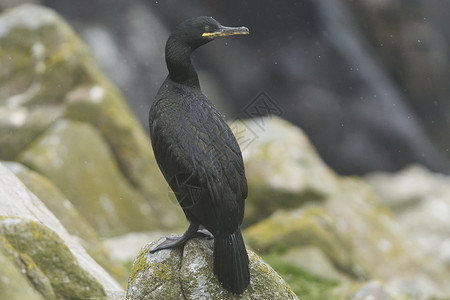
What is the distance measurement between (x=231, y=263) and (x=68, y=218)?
284 cm

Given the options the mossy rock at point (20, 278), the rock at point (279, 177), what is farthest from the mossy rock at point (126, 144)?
the mossy rock at point (20, 278)

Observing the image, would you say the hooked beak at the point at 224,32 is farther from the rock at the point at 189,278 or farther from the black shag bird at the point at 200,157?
the rock at the point at 189,278

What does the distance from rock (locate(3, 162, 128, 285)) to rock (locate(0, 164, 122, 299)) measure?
0.84 m

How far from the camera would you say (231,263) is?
3826 mm

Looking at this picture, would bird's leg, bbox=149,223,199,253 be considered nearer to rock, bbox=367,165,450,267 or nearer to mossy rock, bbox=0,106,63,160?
mossy rock, bbox=0,106,63,160

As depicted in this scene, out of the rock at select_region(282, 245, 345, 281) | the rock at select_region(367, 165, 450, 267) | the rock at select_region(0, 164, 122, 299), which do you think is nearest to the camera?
the rock at select_region(0, 164, 122, 299)

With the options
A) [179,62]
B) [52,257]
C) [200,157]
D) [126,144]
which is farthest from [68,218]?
[126,144]

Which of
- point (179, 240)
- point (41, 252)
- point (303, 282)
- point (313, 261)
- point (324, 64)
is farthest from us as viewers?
point (324, 64)

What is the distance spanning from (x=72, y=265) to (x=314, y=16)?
11661 millimetres

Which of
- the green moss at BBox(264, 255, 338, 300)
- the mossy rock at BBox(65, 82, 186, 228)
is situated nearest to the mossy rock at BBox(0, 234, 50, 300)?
the green moss at BBox(264, 255, 338, 300)

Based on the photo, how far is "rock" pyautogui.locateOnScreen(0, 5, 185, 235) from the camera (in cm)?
931

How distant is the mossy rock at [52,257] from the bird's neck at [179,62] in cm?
139

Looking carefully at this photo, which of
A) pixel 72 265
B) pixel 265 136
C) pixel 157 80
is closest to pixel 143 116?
pixel 157 80

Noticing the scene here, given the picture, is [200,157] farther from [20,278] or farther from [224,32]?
[20,278]
